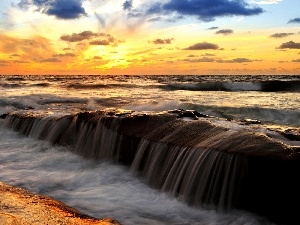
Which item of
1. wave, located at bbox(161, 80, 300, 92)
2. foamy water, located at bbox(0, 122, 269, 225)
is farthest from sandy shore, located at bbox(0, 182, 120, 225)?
wave, located at bbox(161, 80, 300, 92)

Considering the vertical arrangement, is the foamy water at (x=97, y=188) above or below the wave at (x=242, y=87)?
below

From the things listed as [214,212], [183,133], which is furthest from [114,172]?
[214,212]

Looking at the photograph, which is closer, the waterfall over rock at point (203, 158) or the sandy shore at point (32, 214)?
the sandy shore at point (32, 214)

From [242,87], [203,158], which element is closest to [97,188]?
[203,158]

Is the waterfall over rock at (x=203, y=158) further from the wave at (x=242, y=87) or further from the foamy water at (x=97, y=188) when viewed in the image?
the wave at (x=242, y=87)

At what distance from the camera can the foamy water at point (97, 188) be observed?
5062 mm

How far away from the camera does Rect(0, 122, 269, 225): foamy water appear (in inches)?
199

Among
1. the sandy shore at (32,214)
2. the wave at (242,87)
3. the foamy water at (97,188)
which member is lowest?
the foamy water at (97,188)

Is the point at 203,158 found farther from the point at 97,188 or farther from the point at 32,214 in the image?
the point at 32,214

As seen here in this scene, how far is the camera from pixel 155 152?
22.0 feet

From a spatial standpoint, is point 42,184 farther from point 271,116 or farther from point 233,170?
point 271,116

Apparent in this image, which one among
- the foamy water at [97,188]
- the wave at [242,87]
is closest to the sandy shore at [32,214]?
the foamy water at [97,188]

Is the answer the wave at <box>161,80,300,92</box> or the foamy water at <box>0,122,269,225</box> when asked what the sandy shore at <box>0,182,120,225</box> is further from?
the wave at <box>161,80,300,92</box>

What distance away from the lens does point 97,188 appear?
6.46m
